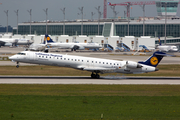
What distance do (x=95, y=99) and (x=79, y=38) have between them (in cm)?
13158

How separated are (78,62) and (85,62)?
1.10 metres

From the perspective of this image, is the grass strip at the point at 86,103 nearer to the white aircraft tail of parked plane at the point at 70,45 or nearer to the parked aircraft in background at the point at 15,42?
the white aircraft tail of parked plane at the point at 70,45

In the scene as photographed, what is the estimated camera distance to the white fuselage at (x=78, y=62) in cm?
4259

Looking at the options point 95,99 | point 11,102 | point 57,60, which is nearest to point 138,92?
point 95,99

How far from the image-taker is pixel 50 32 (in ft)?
649

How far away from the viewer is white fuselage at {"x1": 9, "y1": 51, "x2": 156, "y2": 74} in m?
42.6

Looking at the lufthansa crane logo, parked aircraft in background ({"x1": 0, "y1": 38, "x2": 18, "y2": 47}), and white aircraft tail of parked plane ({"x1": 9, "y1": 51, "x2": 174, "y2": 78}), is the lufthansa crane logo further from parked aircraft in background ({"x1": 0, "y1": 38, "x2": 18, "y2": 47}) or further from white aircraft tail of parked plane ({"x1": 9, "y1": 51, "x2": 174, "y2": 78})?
parked aircraft in background ({"x1": 0, "y1": 38, "x2": 18, "y2": 47})

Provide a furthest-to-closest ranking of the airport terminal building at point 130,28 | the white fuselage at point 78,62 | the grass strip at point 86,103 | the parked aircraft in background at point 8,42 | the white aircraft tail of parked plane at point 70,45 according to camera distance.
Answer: the airport terminal building at point 130,28
the parked aircraft in background at point 8,42
the white aircraft tail of parked plane at point 70,45
the white fuselage at point 78,62
the grass strip at point 86,103

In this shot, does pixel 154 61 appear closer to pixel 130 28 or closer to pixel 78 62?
pixel 78 62

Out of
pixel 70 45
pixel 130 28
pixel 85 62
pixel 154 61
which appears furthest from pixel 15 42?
pixel 154 61

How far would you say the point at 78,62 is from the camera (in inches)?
1689

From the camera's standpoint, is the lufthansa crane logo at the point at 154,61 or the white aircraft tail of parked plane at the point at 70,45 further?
the white aircraft tail of parked plane at the point at 70,45

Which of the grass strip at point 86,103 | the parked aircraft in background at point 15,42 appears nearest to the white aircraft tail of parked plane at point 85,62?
the grass strip at point 86,103

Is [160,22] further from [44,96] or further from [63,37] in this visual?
[44,96]
